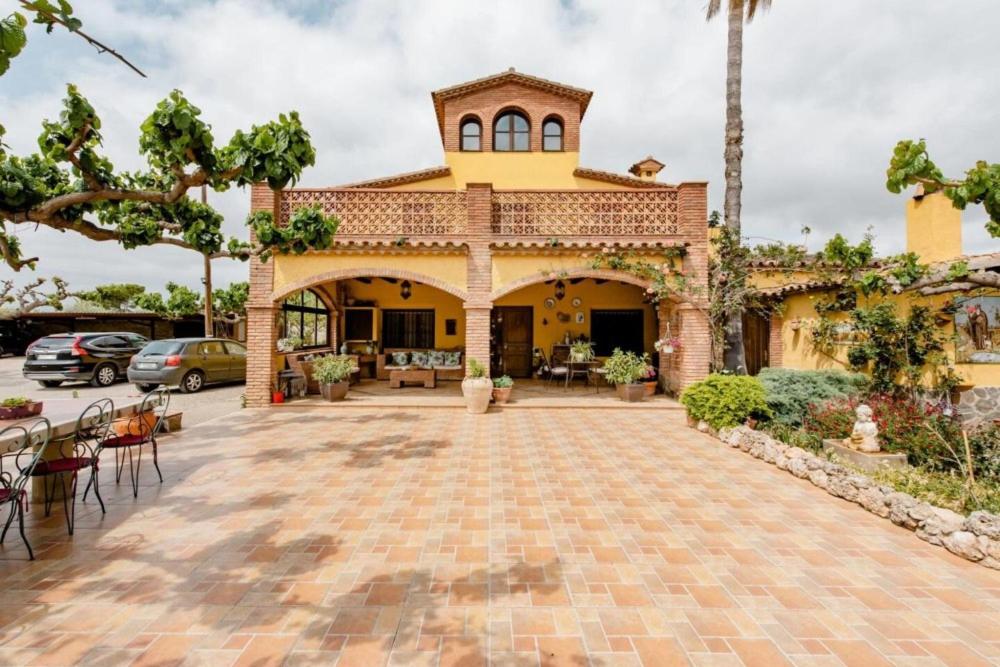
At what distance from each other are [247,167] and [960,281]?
8.03 meters

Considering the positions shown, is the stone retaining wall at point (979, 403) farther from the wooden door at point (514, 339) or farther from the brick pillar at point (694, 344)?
the wooden door at point (514, 339)

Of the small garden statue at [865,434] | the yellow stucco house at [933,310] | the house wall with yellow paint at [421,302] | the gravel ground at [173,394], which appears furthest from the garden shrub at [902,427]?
the gravel ground at [173,394]

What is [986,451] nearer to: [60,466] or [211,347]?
[60,466]

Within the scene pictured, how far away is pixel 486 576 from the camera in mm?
3229

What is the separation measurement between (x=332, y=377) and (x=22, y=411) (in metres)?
5.83

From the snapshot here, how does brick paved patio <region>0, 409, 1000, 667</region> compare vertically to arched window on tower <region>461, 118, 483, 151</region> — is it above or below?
below

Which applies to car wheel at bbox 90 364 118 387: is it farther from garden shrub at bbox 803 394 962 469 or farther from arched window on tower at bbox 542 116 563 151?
garden shrub at bbox 803 394 962 469

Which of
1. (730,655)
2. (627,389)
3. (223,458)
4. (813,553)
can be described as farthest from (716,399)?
(223,458)

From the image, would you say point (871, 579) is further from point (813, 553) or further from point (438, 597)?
point (438, 597)

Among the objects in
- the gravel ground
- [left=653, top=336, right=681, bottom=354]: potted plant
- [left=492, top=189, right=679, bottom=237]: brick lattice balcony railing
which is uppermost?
[left=492, top=189, right=679, bottom=237]: brick lattice balcony railing

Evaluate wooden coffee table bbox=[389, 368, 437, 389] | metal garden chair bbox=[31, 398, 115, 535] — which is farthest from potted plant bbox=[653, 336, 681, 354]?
metal garden chair bbox=[31, 398, 115, 535]

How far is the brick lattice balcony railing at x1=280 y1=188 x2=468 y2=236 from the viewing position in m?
10.1

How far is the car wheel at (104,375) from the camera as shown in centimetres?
1291

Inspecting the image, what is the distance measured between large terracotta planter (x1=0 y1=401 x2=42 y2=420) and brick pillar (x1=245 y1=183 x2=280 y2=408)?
5111 mm
